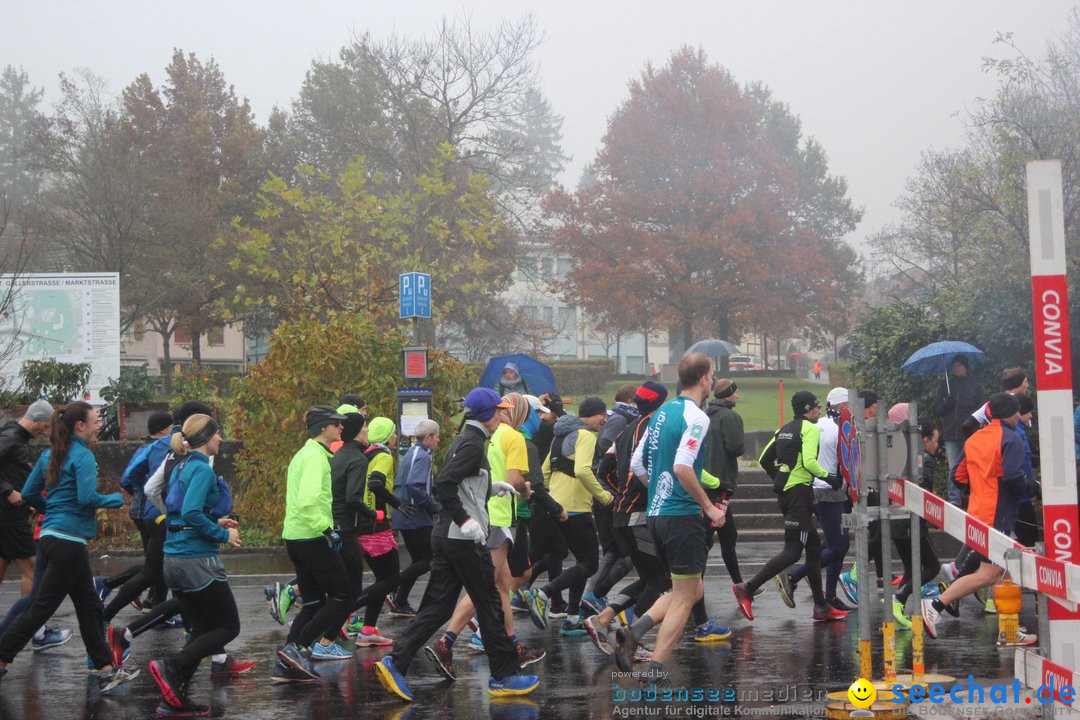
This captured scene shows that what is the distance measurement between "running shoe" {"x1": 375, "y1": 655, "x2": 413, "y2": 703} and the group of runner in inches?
0.5

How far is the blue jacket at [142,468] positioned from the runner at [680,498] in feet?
14.0

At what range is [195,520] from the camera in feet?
23.4

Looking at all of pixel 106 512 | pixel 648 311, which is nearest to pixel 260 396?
pixel 106 512

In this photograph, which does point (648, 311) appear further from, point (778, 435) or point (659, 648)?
point (659, 648)

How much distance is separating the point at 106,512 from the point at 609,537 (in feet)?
32.0

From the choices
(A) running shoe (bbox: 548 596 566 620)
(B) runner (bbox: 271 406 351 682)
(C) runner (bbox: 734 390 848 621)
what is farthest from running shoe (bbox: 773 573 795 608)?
(B) runner (bbox: 271 406 351 682)

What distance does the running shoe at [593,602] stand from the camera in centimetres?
966

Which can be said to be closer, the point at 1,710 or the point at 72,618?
the point at 1,710

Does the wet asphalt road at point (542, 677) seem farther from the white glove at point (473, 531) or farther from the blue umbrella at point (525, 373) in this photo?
the blue umbrella at point (525, 373)

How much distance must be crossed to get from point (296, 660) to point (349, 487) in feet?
4.48

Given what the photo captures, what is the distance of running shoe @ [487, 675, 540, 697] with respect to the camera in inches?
289

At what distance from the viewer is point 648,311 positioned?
4538cm

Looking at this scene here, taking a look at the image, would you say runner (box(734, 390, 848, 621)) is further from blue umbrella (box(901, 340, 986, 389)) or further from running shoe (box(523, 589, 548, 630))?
blue umbrella (box(901, 340, 986, 389))

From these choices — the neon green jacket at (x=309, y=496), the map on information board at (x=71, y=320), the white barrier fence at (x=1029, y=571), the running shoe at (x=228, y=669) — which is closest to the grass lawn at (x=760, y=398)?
the map on information board at (x=71, y=320)
